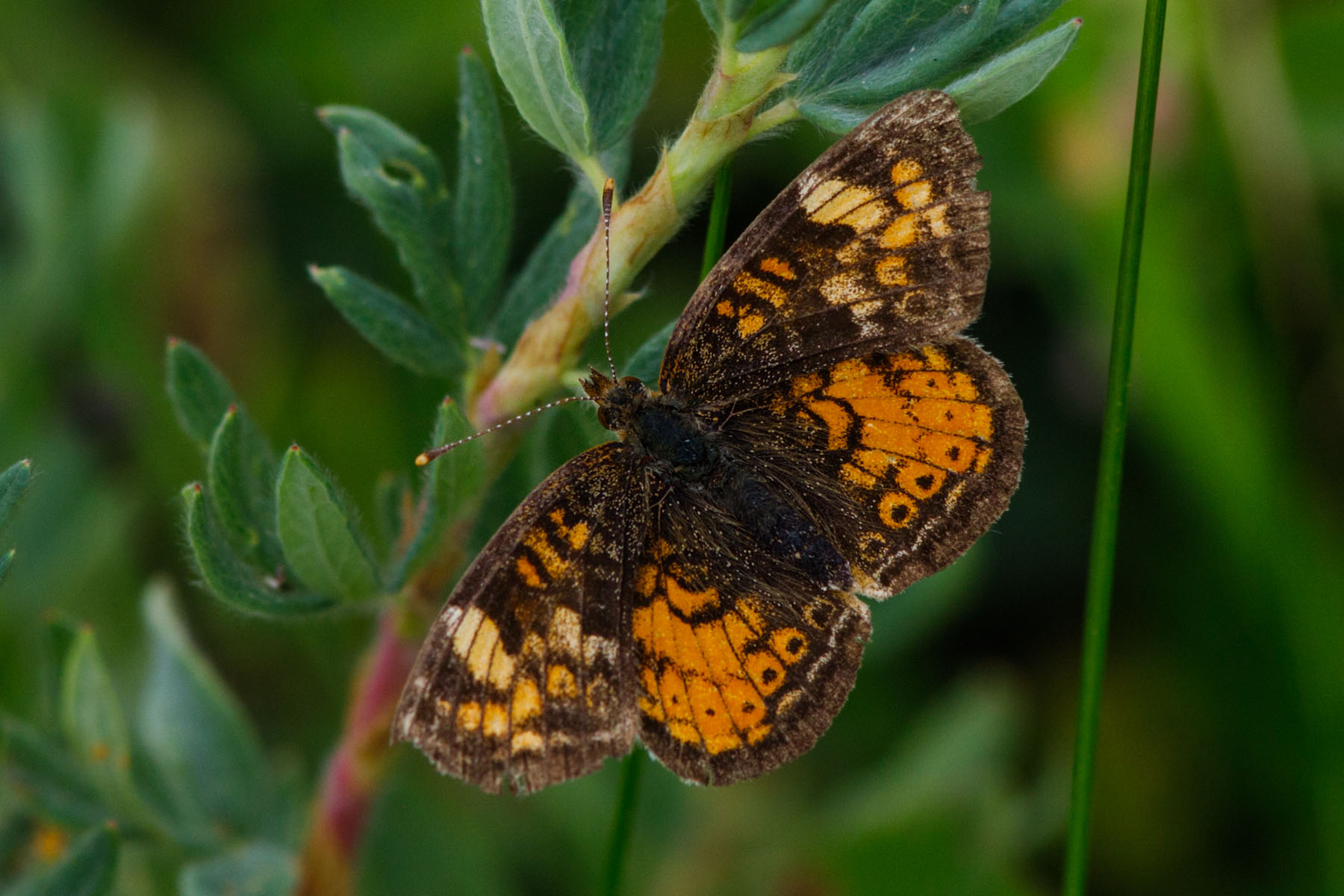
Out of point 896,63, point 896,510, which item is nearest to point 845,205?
point 896,63

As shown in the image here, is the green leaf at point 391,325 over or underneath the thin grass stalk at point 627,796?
over

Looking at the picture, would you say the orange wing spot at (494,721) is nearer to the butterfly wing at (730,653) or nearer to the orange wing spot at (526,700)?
the orange wing spot at (526,700)

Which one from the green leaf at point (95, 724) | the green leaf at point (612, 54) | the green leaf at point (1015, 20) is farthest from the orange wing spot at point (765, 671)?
the green leaf at point (95, 724)

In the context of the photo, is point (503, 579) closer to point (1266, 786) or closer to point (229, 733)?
point (229, 733)

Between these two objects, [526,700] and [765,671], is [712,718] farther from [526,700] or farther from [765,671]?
[526,700]

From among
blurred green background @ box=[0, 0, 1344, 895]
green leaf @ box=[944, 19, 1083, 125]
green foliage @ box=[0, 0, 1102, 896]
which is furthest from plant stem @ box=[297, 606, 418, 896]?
green leaf @ box=[944, 19, 1083, 125]
